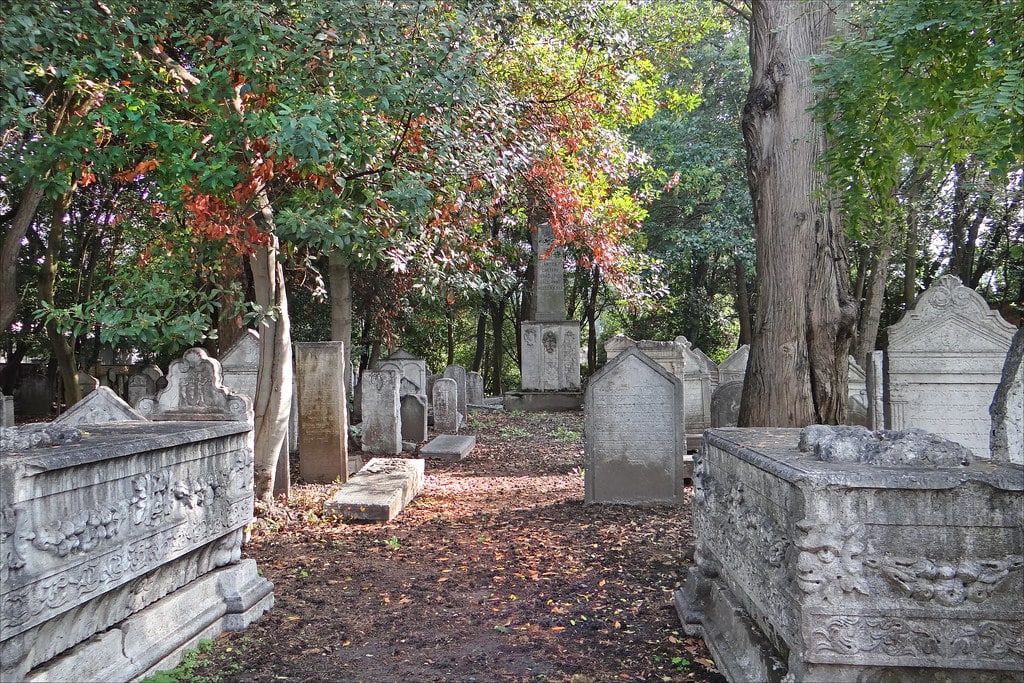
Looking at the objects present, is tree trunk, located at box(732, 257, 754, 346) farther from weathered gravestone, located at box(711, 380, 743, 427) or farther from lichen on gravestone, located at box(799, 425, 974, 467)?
lichen on gravestone, located at box(799, 425, 974, 467)

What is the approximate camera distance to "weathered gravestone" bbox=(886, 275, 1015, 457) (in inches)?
328

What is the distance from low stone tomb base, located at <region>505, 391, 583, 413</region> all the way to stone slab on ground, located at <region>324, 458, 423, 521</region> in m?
11.1

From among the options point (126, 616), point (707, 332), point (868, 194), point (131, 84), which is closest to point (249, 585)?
point (126, 616)

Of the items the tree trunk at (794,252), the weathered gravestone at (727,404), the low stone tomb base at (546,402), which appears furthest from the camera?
the low stone tomb base at (546,402)

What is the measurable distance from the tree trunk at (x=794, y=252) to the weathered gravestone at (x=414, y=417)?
757 cm

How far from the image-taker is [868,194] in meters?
5.67

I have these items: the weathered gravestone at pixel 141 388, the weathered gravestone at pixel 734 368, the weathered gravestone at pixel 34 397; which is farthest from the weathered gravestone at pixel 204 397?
the weathered gravestone at pixel 34 397

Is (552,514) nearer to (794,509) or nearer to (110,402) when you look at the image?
(110,402)

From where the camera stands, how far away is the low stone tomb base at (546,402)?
2028 centimetres

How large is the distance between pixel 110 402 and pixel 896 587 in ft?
18.1

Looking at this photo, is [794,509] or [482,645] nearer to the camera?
[794,509]

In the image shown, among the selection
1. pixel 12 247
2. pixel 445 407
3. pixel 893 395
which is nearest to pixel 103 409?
pixel 12 247

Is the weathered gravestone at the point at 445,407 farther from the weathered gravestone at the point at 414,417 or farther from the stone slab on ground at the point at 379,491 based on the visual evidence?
the stone slab on ground at the point at 379,491

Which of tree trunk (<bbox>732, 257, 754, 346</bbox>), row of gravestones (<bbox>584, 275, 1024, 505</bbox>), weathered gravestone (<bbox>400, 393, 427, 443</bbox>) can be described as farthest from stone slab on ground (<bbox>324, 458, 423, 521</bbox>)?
tree trunk (<bbox>732, 257, 754, 346</bbox>)
